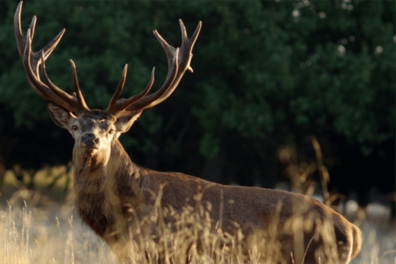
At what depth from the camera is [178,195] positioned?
225 inches

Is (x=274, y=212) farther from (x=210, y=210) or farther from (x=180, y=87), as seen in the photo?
(x=180, y=87)

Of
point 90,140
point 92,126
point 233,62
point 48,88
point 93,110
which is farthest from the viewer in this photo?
point 233,62

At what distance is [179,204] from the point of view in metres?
5.67

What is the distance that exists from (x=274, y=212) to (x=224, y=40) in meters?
10.9

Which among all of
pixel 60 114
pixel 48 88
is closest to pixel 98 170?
pixel 60 114

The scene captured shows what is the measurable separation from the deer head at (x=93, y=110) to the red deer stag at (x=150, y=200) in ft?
0.04

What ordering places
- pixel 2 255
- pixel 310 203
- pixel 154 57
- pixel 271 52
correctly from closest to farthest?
pixel 2 255 < pixel 310 203 < pixel 271 52 < pixel 154 57

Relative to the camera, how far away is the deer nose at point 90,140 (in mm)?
5344

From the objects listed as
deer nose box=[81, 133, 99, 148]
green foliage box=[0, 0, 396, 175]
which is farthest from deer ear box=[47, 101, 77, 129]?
green foliage box=[0, 0, 396, 175]

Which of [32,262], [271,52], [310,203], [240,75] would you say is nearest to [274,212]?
[310,203]

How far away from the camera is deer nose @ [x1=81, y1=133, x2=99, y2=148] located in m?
5.34

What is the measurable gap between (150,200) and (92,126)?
84 centimetres

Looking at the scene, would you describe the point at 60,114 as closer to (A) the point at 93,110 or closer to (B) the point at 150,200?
(A) the point at 93,110

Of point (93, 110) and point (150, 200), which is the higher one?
point (93, 110)
